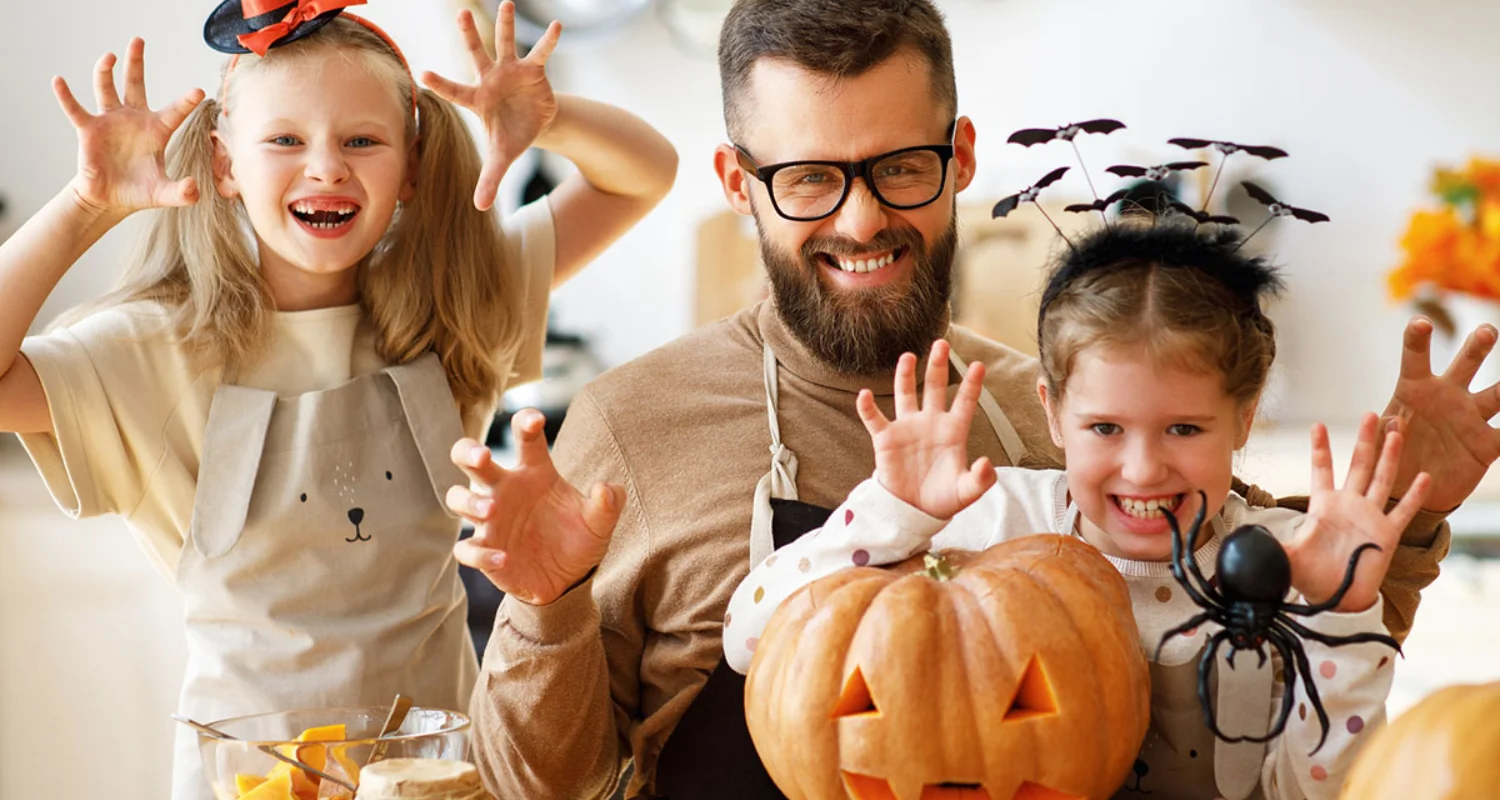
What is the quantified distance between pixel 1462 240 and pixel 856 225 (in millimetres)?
785

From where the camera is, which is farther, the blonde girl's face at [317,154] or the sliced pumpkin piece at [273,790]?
the blonde girl's face at [317,154]

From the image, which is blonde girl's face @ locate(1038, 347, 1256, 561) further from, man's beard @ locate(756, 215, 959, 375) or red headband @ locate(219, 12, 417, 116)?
red headband @ locate(219, 12, 417, 116)

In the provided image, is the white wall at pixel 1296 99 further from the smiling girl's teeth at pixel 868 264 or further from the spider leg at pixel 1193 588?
the spider leg at pixel 1193 588

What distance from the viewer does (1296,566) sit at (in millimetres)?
1174

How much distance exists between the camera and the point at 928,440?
Result: 126 cm

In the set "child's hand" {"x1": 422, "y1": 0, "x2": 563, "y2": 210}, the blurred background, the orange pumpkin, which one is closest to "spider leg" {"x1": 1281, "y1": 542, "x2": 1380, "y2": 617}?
the orange pumpkin

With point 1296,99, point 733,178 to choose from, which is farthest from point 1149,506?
point 1296,99

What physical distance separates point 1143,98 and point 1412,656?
5.64ft

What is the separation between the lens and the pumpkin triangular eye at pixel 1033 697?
115 cm

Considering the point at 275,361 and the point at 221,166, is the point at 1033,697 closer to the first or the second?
the point at 275,361

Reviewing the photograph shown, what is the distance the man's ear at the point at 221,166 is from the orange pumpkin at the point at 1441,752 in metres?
1.44

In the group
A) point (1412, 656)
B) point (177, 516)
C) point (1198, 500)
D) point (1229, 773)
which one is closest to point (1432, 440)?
point (1198, 500)

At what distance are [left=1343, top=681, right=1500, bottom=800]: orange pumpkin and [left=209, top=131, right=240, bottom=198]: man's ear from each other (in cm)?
144

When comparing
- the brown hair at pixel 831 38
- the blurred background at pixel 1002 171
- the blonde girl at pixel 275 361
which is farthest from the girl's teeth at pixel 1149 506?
the blurred background at pixel 1002 171
